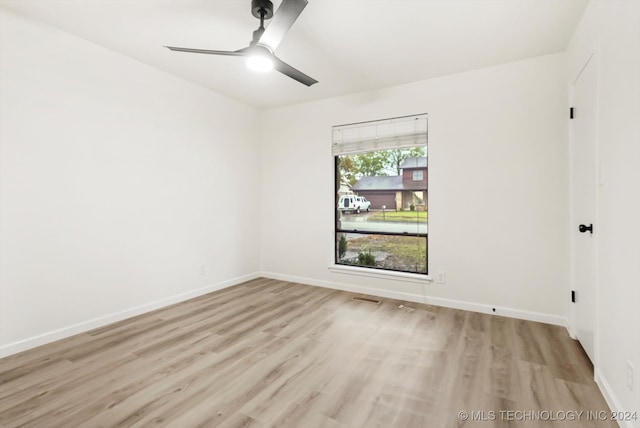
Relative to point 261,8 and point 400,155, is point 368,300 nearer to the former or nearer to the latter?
point 400,155

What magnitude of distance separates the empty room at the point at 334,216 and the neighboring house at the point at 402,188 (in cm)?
3

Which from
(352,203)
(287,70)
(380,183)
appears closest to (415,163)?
(380,183)

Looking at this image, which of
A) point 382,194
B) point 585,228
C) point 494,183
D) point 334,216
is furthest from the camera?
point 334,216

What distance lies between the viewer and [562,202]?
9.55 feet

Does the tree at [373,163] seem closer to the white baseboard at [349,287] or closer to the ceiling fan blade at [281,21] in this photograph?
the white baseboard at [349,287]

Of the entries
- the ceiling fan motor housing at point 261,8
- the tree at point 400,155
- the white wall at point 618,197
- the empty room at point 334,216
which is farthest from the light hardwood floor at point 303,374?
the ceiling fan motor housing at point 261,8

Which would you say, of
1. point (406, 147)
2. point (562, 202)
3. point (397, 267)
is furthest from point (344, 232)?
point (562, 202)

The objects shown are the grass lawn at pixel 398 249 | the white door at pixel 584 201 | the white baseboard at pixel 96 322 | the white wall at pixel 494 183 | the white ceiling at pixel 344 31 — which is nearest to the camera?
the white door at pixel 584 201

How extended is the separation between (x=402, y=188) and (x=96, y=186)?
3.39 metres

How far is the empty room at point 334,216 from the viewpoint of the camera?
5.84 feet

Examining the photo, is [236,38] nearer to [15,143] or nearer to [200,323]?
[15,143]

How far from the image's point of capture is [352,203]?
432 centimetres

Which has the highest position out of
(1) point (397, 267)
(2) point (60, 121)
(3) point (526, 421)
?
(2) point (60, 121)

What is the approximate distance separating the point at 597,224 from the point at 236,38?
3.19 meters
